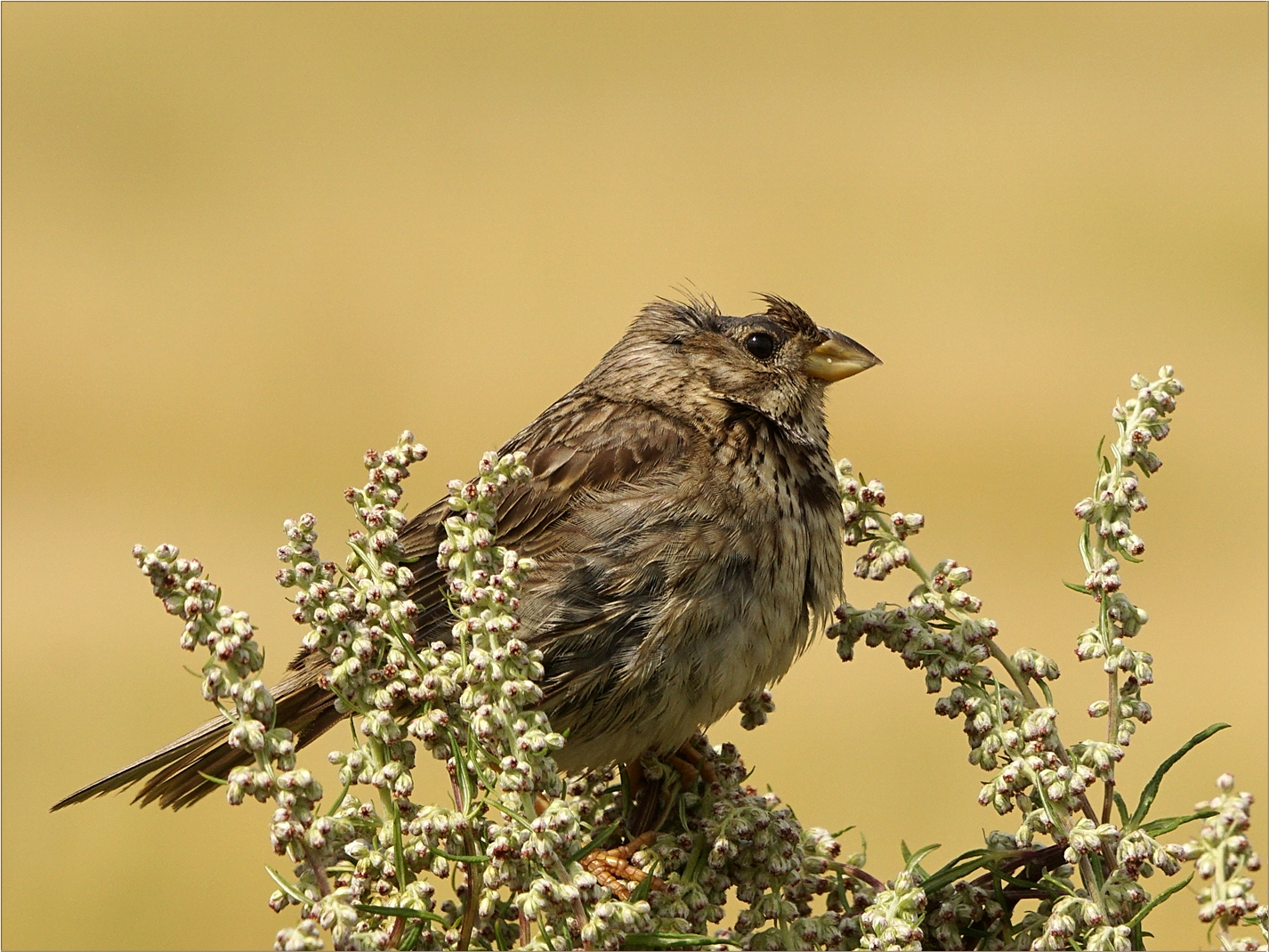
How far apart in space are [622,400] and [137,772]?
136 cm

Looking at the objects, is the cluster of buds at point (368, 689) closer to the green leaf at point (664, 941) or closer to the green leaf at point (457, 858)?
the green leaf at point (457, 858)

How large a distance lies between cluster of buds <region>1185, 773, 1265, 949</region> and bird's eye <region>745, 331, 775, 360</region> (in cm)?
213

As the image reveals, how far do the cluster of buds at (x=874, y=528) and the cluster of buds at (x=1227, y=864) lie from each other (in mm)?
659

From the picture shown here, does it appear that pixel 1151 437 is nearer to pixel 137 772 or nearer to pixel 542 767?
pixel 542 767

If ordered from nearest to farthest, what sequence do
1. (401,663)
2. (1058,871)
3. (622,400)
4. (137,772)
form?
(401,663) → (1058,871) → (137,772) → (622,400)

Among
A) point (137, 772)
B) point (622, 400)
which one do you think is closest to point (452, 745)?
point (137, 772)

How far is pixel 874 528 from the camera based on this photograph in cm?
195

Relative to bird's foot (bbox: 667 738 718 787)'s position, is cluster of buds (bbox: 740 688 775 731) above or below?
above

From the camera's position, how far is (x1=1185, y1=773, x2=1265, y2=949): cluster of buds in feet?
4.06

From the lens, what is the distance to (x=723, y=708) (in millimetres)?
2705

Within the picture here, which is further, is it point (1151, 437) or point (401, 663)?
point (1151, 437)

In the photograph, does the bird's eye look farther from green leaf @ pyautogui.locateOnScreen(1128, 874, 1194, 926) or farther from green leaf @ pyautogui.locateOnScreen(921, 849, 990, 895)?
green leaf @ pyautogui.locateOnScreen(1128, 874, 1194, 926)

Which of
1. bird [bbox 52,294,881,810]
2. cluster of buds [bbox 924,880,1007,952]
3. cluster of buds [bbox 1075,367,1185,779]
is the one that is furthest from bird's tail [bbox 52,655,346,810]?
cluster of buds [bbox 1075,367,1185,779]

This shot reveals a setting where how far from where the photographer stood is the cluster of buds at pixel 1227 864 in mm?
1237
